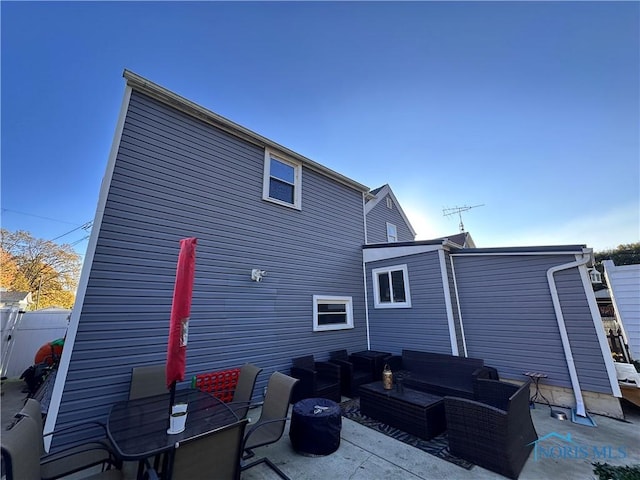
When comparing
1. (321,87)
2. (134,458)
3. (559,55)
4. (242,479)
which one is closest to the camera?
(134,458)

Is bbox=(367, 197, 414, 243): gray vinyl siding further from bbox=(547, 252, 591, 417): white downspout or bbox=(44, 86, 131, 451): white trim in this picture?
bbox=(44, 86, 131, 451): white trim

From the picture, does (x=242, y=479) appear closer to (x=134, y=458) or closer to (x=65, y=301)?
(x=134, y=458)

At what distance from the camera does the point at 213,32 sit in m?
5.86

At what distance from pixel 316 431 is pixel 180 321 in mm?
2296

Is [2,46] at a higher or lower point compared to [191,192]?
higher

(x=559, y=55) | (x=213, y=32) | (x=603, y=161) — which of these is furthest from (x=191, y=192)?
(x=603, y=161)

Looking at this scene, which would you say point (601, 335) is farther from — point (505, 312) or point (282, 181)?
point (282, 181)

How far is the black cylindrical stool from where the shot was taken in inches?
121

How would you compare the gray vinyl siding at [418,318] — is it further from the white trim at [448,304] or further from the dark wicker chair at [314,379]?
the dark wicker chair at [314,379]

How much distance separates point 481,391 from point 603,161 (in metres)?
7.52

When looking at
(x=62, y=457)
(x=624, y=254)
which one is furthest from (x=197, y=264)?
(x=624, y=254)

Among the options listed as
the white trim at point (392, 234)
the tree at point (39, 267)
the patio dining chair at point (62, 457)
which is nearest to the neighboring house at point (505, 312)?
the white trim at point (392, 234)

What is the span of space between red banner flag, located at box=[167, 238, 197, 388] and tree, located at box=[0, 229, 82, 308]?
23.5m

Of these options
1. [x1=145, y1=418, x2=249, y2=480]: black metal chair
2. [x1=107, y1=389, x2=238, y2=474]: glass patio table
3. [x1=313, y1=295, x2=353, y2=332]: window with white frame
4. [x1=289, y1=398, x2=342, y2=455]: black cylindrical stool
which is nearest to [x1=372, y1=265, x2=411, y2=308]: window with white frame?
[x1=313, y1=295, x2=353, y2=332]: window with white frame
